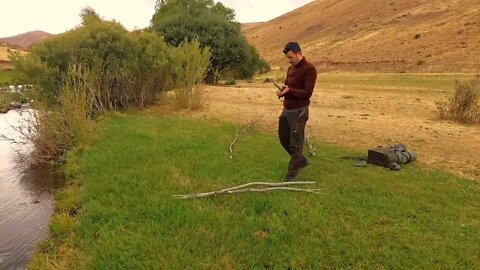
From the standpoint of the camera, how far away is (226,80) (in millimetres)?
32531

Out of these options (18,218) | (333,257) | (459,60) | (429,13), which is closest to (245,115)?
(18,218)

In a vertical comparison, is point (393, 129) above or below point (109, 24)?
below

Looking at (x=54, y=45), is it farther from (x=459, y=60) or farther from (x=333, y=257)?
(x=459, y=60)

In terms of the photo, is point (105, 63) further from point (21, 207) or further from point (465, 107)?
point (465, 107)

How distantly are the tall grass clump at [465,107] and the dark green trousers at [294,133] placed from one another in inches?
→ 339

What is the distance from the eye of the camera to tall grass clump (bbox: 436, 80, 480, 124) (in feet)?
42.7

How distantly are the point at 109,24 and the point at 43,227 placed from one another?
10.9 meters

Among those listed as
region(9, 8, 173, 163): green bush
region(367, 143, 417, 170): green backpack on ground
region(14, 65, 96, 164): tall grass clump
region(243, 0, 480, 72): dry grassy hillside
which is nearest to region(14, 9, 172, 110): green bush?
region(9, 8, 173, 163): green bush

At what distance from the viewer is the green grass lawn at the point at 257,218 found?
15.0ft

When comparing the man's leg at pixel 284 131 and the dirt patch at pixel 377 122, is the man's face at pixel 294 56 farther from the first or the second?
the dirt patch at pixel 377 122

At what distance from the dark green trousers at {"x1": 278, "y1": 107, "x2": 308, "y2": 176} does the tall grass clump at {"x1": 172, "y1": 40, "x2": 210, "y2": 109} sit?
8716 millimetres

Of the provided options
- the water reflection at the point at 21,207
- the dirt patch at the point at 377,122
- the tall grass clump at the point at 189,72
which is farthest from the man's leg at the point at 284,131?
the tall grass clump at the point at 189,72

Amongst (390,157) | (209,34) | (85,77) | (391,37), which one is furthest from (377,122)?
(391,37)

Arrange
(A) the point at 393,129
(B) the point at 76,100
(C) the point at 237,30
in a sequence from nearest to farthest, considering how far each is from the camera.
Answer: (B) the point at 76,100, (A) the point at 393,129, (C) the point at 237,30
